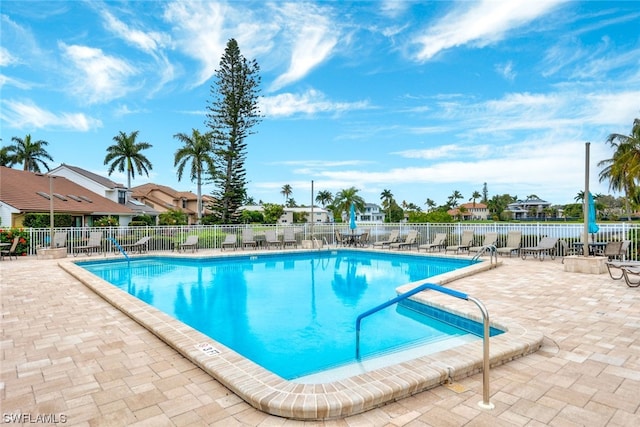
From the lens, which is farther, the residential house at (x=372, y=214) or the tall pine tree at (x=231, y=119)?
the residential house at (x=372, y=214)

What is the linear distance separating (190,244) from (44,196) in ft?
45.4

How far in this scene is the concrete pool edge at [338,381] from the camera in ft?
8.24

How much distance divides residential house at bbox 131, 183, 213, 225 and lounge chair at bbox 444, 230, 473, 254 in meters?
31.6

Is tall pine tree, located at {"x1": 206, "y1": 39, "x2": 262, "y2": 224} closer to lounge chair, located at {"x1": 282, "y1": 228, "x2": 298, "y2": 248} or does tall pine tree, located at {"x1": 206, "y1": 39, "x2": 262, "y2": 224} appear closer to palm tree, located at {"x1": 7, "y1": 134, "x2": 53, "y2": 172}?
lounge chair, located at {"x1": 282, "y1": 228, "x2": 298, "y2": 248}

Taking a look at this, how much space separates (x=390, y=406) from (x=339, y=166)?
1269 inches

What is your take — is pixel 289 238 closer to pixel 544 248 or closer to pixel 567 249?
pixel 544 248

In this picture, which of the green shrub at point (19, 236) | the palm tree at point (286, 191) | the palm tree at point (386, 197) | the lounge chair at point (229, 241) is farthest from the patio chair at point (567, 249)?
the palm tree at point (286, 191)

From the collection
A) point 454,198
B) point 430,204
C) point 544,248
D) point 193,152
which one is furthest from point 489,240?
point 454,198

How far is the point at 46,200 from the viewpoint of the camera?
21.4 metres

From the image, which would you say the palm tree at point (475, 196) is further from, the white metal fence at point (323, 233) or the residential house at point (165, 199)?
the white metal fence at point (323, 233)

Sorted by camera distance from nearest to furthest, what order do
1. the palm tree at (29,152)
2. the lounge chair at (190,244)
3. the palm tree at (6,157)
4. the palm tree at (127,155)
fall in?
1. the lounge chair at (190,244)
2. the palm tree at (127,155)
3. the palm tree at (6,157)
4. the palm tree at (29,152)

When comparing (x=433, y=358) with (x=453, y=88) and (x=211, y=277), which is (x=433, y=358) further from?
(x=453, y=88)

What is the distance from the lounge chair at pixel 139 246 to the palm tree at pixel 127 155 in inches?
966

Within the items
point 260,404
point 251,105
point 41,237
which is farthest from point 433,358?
point 251,105
